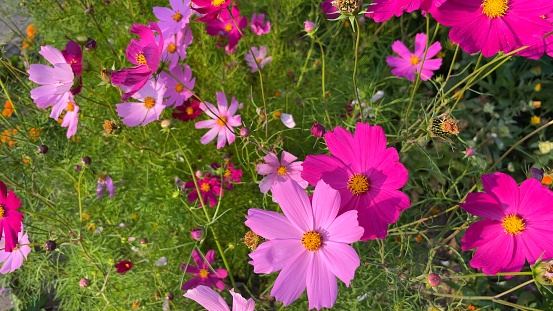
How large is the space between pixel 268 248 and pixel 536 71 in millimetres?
1527

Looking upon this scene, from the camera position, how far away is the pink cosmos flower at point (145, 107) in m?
1.11

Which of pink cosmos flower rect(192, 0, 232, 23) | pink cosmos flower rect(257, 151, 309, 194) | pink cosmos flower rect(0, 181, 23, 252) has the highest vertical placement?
pink cosmos flower rect(192, 0, 232, 23)

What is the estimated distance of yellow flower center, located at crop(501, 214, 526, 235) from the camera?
0.73 meters

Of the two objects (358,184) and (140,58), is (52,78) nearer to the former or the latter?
(140,58)

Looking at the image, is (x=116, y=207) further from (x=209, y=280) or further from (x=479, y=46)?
(x=479, y=46)

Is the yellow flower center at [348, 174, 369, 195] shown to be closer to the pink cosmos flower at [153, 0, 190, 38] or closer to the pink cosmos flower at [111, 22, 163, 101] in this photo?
the pink cosmos flower at [111, 22, 163, 101]

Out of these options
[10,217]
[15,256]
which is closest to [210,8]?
[10,217]

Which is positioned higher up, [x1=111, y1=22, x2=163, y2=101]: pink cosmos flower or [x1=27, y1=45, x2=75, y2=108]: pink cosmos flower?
[x1=111, y1=22, x2=163, y2=101]: pink cosmos flower

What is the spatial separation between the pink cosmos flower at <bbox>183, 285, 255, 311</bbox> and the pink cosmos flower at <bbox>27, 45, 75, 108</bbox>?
534mm

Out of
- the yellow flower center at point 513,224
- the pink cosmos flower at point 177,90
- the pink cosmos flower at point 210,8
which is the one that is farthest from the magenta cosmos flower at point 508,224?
the pink cosmos flower at point 177,90

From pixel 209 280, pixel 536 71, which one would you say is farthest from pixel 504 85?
pixel 209 280

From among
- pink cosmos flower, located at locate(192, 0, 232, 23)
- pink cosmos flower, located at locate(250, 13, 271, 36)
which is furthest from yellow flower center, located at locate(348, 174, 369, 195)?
pink cosmos flower, located at locate(250, 13, 271, 36)

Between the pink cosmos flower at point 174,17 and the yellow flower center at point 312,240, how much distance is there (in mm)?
706

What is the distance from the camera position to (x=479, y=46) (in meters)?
0.70
